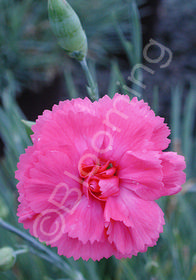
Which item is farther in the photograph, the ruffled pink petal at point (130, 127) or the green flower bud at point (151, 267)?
the green flower bud at point (151, 267)

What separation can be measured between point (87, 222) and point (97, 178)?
0.05m

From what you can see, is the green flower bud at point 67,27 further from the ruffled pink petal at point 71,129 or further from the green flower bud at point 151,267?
the green flower bud at point 151,267

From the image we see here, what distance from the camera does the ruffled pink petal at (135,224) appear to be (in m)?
0.34

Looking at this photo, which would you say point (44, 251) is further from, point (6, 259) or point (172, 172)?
point (172, 172)

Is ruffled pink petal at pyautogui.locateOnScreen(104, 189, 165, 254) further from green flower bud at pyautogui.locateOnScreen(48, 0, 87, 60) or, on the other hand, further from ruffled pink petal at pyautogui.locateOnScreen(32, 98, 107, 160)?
green flower bud at pyautogui.locateOnScreen(48, 0, 87, 60)

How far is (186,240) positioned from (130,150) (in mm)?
676

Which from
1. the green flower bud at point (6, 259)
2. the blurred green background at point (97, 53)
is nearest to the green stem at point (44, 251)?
the green flower bud at point (6, 259)

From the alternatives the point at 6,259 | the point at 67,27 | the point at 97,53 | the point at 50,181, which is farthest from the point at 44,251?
the point at 97,53

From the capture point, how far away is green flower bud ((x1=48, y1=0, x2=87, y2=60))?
0.38 meters

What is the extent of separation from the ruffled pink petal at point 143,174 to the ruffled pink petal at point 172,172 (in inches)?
0.7

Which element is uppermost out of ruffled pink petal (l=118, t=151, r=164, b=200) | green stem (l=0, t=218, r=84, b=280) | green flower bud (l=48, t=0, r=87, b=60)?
green flower bud (l=48, t=0, r=87, b=60)

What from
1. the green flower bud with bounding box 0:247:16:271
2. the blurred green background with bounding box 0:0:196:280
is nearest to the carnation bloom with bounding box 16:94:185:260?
the green flower bud with bounding box 0:247:16:271

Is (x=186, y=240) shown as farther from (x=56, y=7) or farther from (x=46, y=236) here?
(x=56, y=7)

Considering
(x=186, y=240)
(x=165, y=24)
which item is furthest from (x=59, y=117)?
(x=165, y=24)
